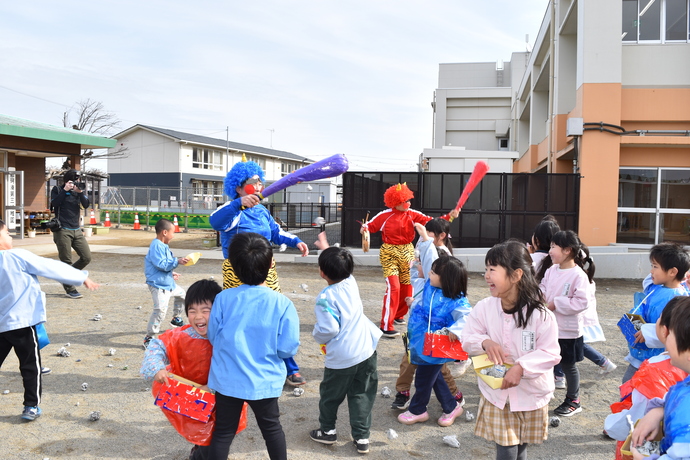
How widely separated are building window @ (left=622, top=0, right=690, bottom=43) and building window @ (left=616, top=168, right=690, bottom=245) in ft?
10.9

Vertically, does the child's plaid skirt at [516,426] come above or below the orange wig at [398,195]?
below

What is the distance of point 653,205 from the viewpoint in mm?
12898

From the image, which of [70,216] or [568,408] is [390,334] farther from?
[70,216]

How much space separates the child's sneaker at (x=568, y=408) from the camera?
4.05 m

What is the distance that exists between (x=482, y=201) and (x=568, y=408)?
9.29m

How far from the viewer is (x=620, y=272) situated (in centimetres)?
1117

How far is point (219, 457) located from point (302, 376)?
220 cm

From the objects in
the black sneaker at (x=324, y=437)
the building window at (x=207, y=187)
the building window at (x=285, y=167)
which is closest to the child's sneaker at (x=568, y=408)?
the black sneaker at (x=324, y=437)

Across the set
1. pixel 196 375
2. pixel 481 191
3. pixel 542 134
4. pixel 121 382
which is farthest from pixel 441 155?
pixel 196 375

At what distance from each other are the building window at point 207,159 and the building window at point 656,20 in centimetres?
3555

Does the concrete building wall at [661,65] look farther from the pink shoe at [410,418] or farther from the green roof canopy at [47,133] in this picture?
the green roof canopy at [47,133]

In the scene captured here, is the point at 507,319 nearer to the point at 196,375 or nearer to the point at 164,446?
the point at 196,375

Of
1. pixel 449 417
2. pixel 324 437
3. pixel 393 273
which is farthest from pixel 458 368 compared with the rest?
pixel 393 273

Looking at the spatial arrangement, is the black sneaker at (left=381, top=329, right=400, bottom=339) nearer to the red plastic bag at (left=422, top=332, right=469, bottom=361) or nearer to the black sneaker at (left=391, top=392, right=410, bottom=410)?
the black sneaker at (left=391, top=392, right=410, bottom=410)
